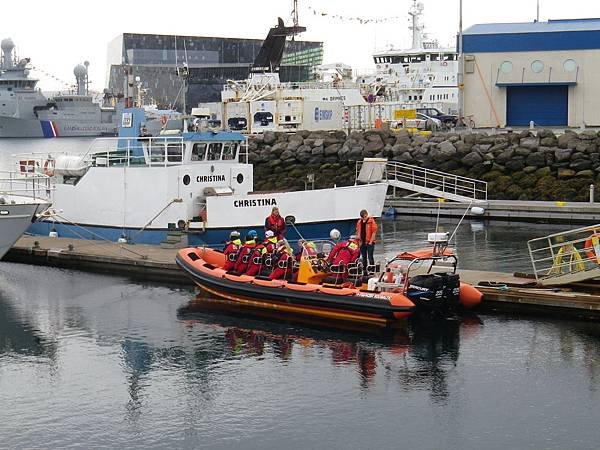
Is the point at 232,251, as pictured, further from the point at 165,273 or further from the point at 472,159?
the point at 472,159

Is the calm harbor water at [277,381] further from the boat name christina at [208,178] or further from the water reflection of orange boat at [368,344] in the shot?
the boat name christina at [208,178]

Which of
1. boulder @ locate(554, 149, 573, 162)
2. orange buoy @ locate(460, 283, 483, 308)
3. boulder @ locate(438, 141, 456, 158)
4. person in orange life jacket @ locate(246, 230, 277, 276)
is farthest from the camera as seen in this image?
boulder @ locate(438, 141, 456, 158)

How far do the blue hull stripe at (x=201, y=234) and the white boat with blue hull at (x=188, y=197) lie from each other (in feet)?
0.08

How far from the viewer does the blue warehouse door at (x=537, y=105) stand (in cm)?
4338

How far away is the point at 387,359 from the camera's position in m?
17.5

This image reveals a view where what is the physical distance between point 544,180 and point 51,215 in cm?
1796

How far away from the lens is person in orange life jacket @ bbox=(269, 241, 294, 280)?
20562 millimetres

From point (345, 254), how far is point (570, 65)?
25826 mm

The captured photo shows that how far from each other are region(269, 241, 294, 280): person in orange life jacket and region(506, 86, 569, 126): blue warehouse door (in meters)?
25.8

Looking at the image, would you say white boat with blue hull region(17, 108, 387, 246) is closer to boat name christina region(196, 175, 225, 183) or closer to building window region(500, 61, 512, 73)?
boat name christina region(196, 175, 225, 183)

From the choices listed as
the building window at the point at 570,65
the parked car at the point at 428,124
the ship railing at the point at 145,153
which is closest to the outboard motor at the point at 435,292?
the ship railing at the point at 145,153

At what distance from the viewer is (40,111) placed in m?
125

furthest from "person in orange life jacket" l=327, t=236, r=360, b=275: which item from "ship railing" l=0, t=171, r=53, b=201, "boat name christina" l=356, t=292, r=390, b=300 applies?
"ship railing" l=0, t=171, r=53, b=201

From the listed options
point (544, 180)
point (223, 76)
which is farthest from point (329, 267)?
point (223, 76)
